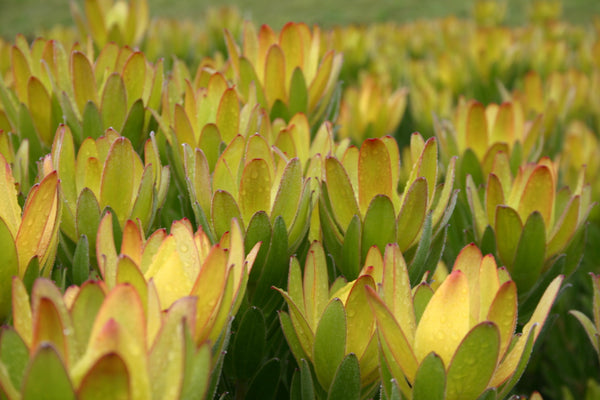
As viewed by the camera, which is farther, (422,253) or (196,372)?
(422,253)

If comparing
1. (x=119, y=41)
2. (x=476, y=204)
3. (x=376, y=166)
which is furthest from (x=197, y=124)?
(x=119, y=41)

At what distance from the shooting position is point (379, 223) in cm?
106

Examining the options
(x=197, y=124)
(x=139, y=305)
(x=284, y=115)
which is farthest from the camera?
(x=284, y=115)

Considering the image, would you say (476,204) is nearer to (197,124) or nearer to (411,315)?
(411,315)

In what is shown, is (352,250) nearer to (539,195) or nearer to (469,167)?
(539,195)

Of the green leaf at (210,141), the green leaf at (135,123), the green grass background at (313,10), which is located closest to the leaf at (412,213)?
the green leaf at (210,141)

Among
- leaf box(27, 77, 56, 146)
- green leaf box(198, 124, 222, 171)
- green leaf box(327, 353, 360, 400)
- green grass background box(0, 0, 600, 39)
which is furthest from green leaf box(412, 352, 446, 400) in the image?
green grass background box(0, 0, 600, 39)

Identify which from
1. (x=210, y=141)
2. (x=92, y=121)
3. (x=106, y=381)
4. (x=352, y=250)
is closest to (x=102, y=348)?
(x=106, y=381)

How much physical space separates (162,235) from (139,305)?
234 mm

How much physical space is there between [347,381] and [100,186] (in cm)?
58

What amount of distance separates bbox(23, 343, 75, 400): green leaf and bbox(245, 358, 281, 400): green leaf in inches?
20.4

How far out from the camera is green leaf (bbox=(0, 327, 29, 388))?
25.6 inches

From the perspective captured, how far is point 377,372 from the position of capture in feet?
3.04

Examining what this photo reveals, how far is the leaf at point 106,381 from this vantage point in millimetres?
579
